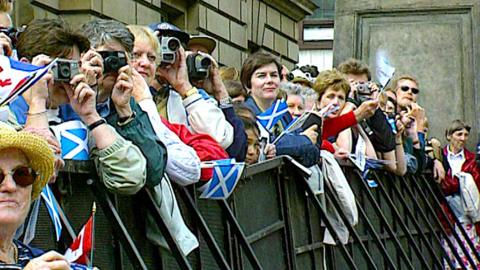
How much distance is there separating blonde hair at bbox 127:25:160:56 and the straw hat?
8.90 ft

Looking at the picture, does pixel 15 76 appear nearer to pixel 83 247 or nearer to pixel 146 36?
pixel 83 247

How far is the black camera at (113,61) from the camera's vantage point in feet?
20.3

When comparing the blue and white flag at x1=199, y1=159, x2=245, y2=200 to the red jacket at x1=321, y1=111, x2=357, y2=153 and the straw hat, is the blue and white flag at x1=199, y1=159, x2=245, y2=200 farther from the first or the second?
the red jacket at x1=321, y1=111, x2=357, y2=153

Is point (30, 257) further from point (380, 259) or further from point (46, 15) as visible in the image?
point (46, 15)

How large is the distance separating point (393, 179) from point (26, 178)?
8.33m

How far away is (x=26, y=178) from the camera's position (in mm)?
4418

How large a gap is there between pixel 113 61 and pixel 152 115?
0.57 metres

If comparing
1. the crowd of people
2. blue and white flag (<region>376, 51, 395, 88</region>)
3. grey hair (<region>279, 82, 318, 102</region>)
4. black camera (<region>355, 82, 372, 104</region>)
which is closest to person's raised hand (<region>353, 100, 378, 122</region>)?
the crowd of people

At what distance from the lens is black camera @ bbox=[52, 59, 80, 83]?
5.73 m

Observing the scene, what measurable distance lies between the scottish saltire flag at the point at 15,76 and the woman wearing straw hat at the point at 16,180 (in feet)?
1.95

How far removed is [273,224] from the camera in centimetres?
875

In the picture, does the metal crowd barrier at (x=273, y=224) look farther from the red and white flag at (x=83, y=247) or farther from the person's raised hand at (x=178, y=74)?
the red and white flag at (x=83, y=247)

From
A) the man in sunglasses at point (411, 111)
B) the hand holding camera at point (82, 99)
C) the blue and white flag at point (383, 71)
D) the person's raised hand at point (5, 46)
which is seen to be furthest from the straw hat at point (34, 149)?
the man in sunglasses at point (411, 111)

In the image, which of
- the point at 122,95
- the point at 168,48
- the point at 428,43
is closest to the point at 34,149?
the point at 122,95
